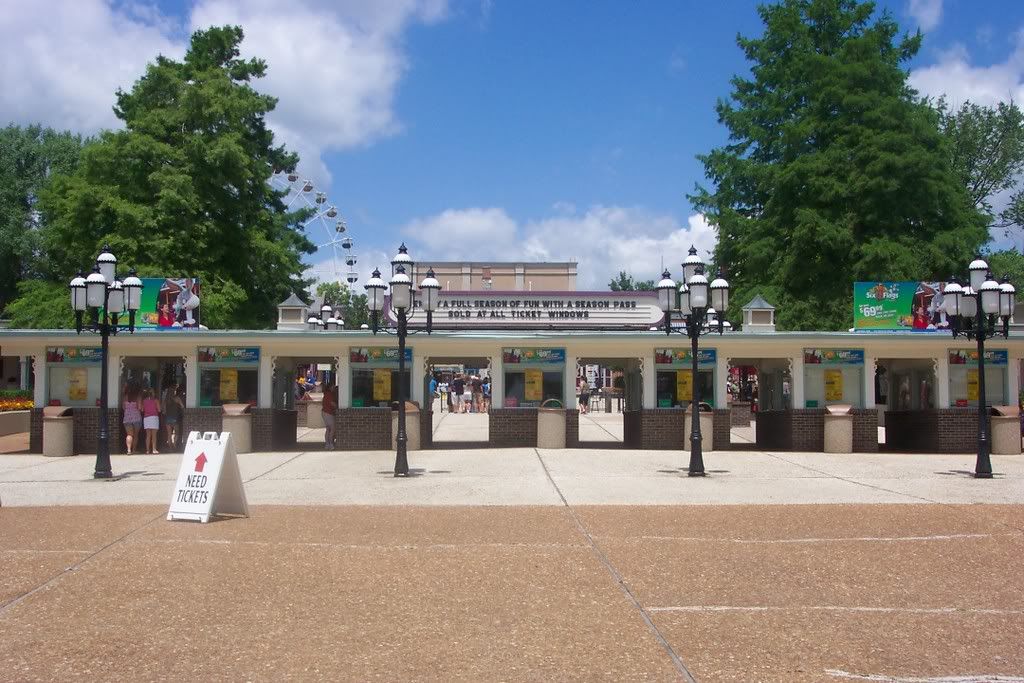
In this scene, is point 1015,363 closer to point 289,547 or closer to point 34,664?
point 289,547

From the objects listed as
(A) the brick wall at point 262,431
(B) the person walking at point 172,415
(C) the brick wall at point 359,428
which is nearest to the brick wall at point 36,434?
(B) the person walking at point 172,415

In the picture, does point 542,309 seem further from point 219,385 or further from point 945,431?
point 945,431

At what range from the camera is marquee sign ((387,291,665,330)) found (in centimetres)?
2852

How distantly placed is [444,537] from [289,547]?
65.4 inches

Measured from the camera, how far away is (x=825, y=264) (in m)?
38.2

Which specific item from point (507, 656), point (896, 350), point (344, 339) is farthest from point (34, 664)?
point (896, 350)

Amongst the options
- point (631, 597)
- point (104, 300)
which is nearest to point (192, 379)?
point (104, 300)

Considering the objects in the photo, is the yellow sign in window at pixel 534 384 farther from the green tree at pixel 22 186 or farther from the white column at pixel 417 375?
the green tree at pixel 22 186

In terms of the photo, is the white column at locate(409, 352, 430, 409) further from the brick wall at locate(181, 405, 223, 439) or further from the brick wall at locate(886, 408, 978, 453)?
the brick wall at locate(886, 408, 978, 453)

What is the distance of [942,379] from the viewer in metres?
22.2

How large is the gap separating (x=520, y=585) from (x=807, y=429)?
15.7 meters

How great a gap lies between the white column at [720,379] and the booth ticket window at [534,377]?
3.58m

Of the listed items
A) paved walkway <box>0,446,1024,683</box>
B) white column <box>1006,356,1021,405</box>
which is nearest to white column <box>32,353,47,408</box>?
paved walkway <box>0,446,1024,683</box>

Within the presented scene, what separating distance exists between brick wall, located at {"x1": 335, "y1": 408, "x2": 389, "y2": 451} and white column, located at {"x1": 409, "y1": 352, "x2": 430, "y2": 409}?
2.36ft
